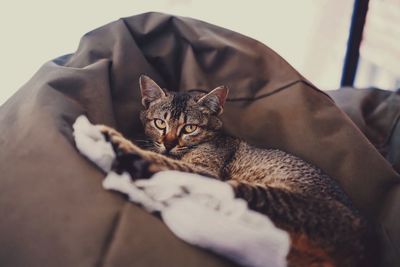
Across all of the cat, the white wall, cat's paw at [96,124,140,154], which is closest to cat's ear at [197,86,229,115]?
the cat

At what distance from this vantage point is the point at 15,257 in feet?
2.54

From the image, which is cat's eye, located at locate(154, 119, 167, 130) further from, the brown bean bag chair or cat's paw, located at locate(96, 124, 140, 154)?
cat's paw, located at locate(96, 124, 140, 154)

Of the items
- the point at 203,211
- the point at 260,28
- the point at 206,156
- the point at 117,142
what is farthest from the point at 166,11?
the point at 203,211

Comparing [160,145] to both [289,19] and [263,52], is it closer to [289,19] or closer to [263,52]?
[263,52]

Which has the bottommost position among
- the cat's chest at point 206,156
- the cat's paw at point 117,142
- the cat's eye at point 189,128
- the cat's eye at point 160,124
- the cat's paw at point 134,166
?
the cat's chest at point 206,156

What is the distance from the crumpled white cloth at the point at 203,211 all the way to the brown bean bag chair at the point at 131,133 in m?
0.02

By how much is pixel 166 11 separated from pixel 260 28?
1.39 feet

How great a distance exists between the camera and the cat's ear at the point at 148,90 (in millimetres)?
1185

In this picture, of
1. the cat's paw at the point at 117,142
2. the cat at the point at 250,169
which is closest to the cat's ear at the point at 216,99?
the cat at the point at 250,169

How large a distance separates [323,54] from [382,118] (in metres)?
0.60

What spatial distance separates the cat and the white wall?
16.7 inches

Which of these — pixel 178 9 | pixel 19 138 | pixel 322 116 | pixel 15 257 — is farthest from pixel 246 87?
pixel 15 257

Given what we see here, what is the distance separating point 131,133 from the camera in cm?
122

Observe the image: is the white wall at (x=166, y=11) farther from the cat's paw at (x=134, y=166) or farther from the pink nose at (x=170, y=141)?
the cat's paw at (x=134, y=166)
